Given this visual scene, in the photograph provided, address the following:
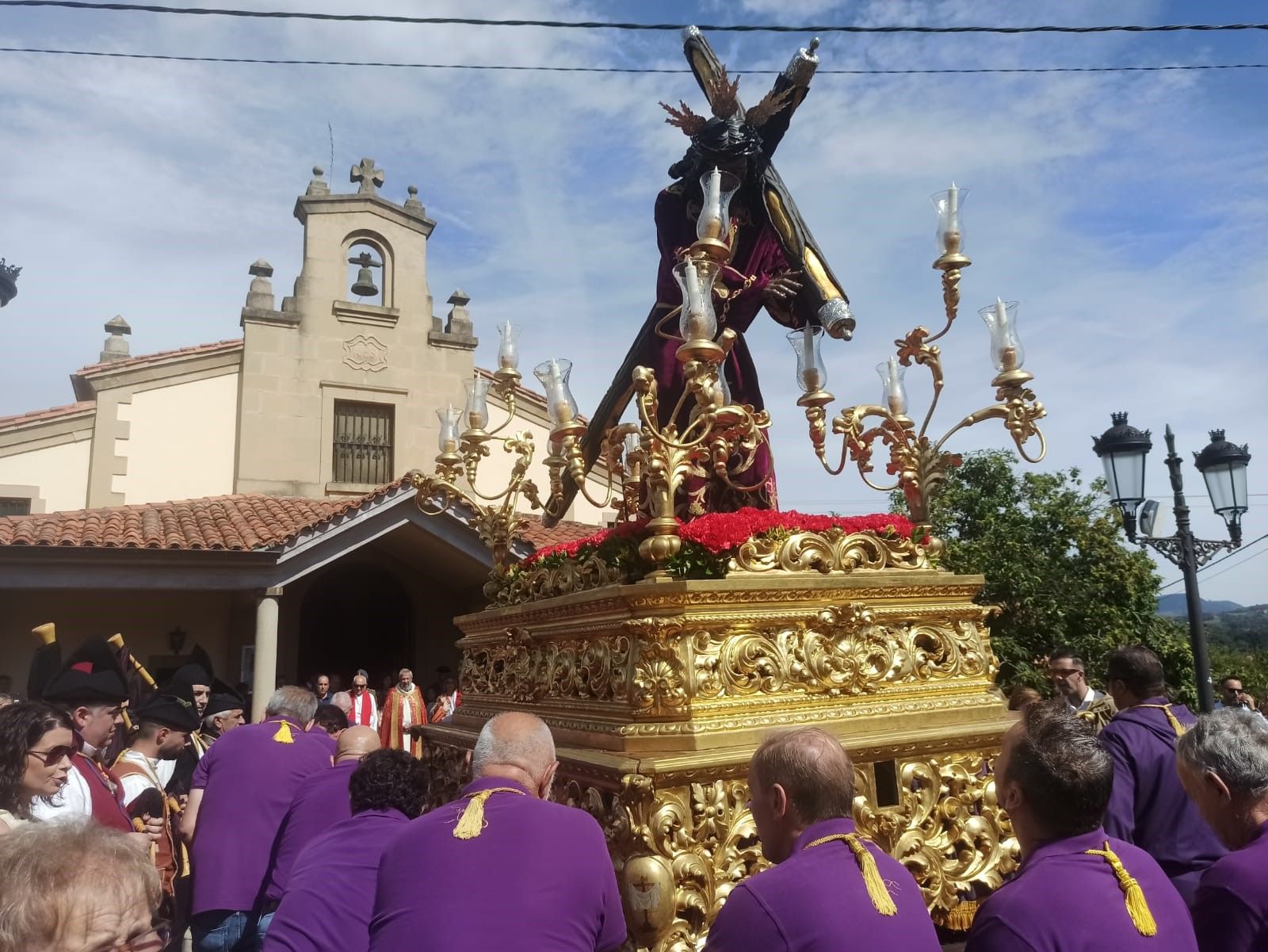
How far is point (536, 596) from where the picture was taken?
16.5ft

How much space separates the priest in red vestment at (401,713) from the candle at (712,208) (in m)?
9.07

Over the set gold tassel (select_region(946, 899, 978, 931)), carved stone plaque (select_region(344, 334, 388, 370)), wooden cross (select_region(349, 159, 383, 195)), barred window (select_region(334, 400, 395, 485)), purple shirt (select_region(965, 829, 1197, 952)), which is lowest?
gold tassel (select_region(946, 899, 978, 931))

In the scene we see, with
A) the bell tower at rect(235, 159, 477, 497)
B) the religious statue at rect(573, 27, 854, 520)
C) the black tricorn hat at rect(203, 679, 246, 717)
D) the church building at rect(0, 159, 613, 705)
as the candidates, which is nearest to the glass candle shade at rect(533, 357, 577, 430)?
the religious statue at rect(573, 27, 854, 520)

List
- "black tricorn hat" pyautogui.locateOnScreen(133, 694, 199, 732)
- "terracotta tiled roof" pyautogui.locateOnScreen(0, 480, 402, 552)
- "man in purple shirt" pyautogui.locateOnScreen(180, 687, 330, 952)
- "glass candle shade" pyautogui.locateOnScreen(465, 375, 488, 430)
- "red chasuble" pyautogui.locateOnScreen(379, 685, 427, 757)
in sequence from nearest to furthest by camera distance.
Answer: "man in purple shirt" pyautogui.locateOnScreen(180, 687, 330, 952) < "black tricorn hat" pyautogui.locateOnScreen(133, 694, 199, 732) < "glass candle shade" pyautogui.locateOnScreen(465, 375, 488, 430) < "terracotta tiled roof" pyautogui.locateOnScreen(0, 480, 402, 552) < "red chasuble" pyautogui.locateOnScreen(379, 685, 427, 757)

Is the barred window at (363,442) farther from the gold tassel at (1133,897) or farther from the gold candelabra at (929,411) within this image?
the gold tassel at (1133,897)

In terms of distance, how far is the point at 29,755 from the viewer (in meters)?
3.14

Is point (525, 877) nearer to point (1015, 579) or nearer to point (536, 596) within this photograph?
point (536, 596)

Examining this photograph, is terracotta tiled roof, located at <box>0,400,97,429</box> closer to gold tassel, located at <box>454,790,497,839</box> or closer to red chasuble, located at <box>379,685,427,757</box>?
red chasuble, located at <box>379,685,427,757</box>

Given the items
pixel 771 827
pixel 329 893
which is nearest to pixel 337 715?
pixel 329 893

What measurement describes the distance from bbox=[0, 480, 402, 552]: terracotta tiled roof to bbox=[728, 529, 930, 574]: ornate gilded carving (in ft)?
30.3

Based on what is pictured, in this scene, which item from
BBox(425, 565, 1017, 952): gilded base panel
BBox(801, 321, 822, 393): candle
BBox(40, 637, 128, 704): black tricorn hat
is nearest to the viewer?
BBox(425, 565, 1017, 952): gilded base panel

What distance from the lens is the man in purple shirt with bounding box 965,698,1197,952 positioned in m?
1.95

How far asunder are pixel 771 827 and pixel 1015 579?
12.4 metres

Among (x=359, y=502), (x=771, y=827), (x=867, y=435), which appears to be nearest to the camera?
(x=771, y=827)
